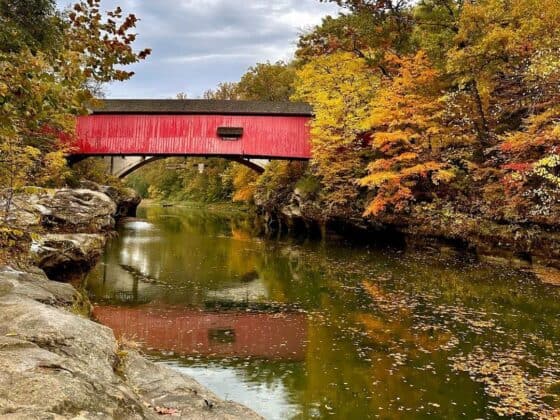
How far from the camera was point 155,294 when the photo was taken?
12664 millimetres

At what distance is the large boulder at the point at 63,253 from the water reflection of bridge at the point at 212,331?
4.01 feet

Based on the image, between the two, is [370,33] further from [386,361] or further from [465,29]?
[386,361]

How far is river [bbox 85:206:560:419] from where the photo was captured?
6.67 meters

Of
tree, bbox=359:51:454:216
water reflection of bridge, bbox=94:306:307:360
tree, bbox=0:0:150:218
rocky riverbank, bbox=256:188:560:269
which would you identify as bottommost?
water reflection of bridge, bbox=94:306:307:360

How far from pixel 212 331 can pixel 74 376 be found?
6.57 metres

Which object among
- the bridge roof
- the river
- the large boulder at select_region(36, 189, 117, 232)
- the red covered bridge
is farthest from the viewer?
the red covered bridge

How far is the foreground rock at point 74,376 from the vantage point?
2.71 metres

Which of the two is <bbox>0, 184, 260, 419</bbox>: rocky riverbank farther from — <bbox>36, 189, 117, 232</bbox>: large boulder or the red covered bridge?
the red covered bridge

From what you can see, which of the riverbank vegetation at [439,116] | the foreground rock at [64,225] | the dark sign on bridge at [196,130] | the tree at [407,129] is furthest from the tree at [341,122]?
the foreground rock at [64,225]

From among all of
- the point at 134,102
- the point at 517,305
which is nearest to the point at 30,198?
the point at 517,305

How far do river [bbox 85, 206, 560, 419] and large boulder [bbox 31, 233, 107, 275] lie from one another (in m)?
1.14

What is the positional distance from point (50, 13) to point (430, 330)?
15.8 metres

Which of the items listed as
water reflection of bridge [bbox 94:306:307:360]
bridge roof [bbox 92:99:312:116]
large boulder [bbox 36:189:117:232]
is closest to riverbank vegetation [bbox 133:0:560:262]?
bridge roof [bbox 92:99:312:116]

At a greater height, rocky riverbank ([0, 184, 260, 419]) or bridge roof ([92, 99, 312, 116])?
bridge roof ([92, 99, 312, 116])
